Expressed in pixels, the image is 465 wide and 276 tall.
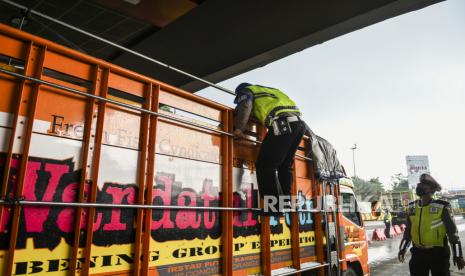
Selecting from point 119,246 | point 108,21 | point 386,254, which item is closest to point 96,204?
point 119,246

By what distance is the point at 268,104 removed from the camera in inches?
150

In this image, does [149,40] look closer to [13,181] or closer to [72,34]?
[72,34]

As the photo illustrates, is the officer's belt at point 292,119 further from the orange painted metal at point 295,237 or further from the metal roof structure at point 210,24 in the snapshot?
the metal roof structure at point 210,24

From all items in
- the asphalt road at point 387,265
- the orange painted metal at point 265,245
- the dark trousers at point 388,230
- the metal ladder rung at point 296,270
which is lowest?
the asphalt road at point 387,265

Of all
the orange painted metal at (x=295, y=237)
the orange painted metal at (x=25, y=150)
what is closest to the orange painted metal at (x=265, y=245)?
the orange painted metal at (x=295, y=237)

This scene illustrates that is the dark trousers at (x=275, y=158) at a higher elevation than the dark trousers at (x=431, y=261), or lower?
higher


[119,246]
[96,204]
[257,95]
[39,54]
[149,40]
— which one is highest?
[149,40]

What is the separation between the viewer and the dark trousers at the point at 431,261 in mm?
4715

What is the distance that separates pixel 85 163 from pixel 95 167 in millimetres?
79

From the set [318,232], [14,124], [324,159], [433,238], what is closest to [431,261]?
[433,238]

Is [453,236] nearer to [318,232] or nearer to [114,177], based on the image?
[318,232]

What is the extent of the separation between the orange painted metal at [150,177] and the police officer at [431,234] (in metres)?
4.51

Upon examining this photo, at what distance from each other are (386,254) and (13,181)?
13.0m

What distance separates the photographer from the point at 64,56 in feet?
7.93
